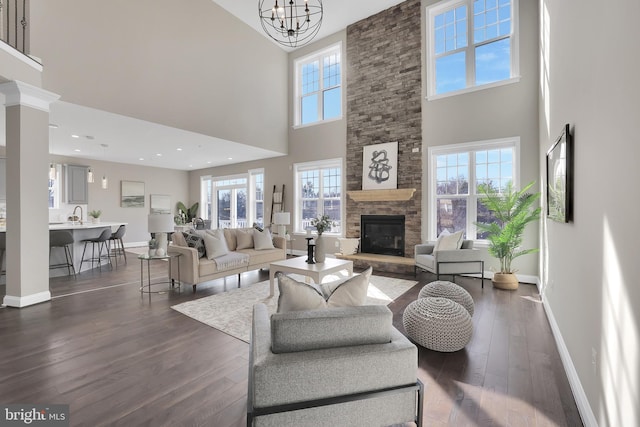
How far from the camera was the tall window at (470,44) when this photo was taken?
520 centimetres

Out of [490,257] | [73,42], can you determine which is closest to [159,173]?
[73,42]

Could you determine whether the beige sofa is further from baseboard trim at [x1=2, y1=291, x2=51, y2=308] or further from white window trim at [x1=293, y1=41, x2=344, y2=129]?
white window trim at [x1=293, y1=41, x2=344, y2=129]

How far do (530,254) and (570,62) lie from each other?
11.4ft

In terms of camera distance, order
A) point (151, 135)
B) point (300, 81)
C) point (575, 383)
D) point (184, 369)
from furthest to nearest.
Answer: point (300, 81) → point (151, 135) → point (184, 369) → point (575, 383)

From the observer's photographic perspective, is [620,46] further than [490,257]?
No

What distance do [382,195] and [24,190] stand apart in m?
5.64

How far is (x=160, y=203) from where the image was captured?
10.3 m

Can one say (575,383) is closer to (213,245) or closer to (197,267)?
(197,267)

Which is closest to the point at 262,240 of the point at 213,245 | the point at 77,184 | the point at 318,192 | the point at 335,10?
the point at 213,245

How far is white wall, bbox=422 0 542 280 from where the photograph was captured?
4.83 metres

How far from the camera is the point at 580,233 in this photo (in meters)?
2.07

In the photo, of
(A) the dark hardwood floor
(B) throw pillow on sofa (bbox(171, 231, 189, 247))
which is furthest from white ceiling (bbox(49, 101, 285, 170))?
(A) the dark hardwood floor

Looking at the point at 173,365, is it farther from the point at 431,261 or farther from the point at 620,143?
the point at 431,261

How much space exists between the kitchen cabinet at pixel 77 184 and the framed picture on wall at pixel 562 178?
10577mm
